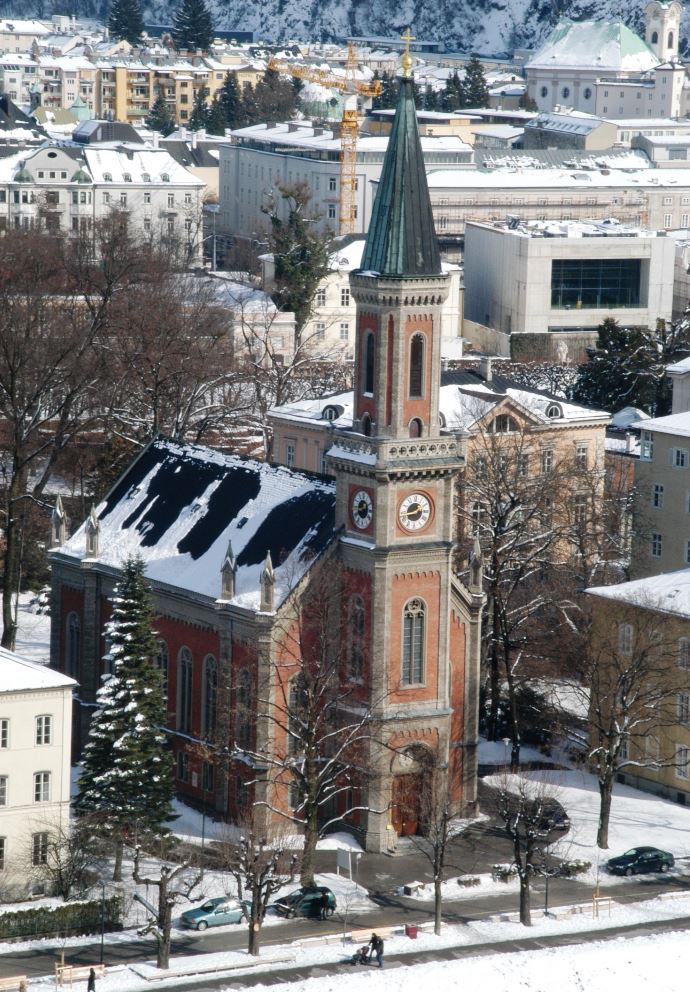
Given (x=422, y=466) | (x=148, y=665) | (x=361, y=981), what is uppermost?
(x=422, y=466)

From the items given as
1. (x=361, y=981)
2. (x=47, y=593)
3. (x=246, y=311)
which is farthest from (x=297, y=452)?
(x=361, y=981)

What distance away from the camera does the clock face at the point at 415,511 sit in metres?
78.6

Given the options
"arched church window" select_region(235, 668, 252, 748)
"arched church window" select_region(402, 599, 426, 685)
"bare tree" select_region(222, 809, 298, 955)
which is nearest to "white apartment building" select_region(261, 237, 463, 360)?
"arched church window" select_region(235, 668, 252, 748)

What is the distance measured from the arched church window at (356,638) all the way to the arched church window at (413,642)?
143cm

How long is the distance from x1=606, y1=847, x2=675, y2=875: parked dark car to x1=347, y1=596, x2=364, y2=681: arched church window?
1042 centimetres

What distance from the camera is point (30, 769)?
75625mm

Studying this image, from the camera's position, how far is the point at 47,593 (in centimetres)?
10925

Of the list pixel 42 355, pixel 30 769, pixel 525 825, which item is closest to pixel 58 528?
pixel 30 769

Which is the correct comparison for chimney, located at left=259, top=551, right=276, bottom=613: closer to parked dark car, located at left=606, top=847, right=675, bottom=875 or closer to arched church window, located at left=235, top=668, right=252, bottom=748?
arched church window, located at left=235, top=668, right=252, bottom=748

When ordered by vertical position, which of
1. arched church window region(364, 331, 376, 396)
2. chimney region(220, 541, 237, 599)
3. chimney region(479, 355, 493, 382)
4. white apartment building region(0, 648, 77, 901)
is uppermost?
arched church window region(364, 331, 376, 396)

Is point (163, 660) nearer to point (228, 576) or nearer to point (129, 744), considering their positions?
point (228, 576)

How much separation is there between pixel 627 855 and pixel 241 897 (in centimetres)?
1330

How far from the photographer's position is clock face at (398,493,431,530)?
78.6 m

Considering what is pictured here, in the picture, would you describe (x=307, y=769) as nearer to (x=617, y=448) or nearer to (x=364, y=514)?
(x=364, y=514)
